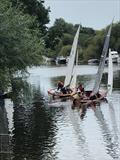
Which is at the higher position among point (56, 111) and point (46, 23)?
point (46, 23)

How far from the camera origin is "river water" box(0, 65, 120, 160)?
1072 inches

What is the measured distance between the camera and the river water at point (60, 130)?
27234 mm

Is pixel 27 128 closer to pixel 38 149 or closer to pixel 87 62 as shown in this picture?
pixel 38 149

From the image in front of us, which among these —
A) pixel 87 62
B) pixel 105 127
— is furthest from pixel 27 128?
pixel 87 62

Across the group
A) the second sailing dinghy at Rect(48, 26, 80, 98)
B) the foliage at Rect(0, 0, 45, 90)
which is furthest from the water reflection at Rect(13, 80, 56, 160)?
the second sailing dinghy at Rect(48, 26, 80, 98)

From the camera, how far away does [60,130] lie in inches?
1334

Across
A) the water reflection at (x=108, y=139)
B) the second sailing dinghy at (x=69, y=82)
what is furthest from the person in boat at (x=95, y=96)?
the water reflection at (x=108, y=139)

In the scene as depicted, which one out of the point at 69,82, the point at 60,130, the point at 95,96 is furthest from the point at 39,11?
the point at 60,130

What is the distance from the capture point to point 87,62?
177 meters

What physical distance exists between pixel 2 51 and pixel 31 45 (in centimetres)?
463

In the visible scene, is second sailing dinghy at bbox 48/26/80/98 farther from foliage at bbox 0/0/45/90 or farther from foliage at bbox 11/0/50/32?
foliage at bbox 0/0/45/90

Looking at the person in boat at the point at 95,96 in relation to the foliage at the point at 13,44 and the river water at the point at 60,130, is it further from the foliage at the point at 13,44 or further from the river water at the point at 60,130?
the foliage at the point at 13,44

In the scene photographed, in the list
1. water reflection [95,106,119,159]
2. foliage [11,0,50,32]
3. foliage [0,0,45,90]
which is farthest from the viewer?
foliage [11,0,50,32]

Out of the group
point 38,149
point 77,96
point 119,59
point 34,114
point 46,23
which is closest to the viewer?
point 38,149
